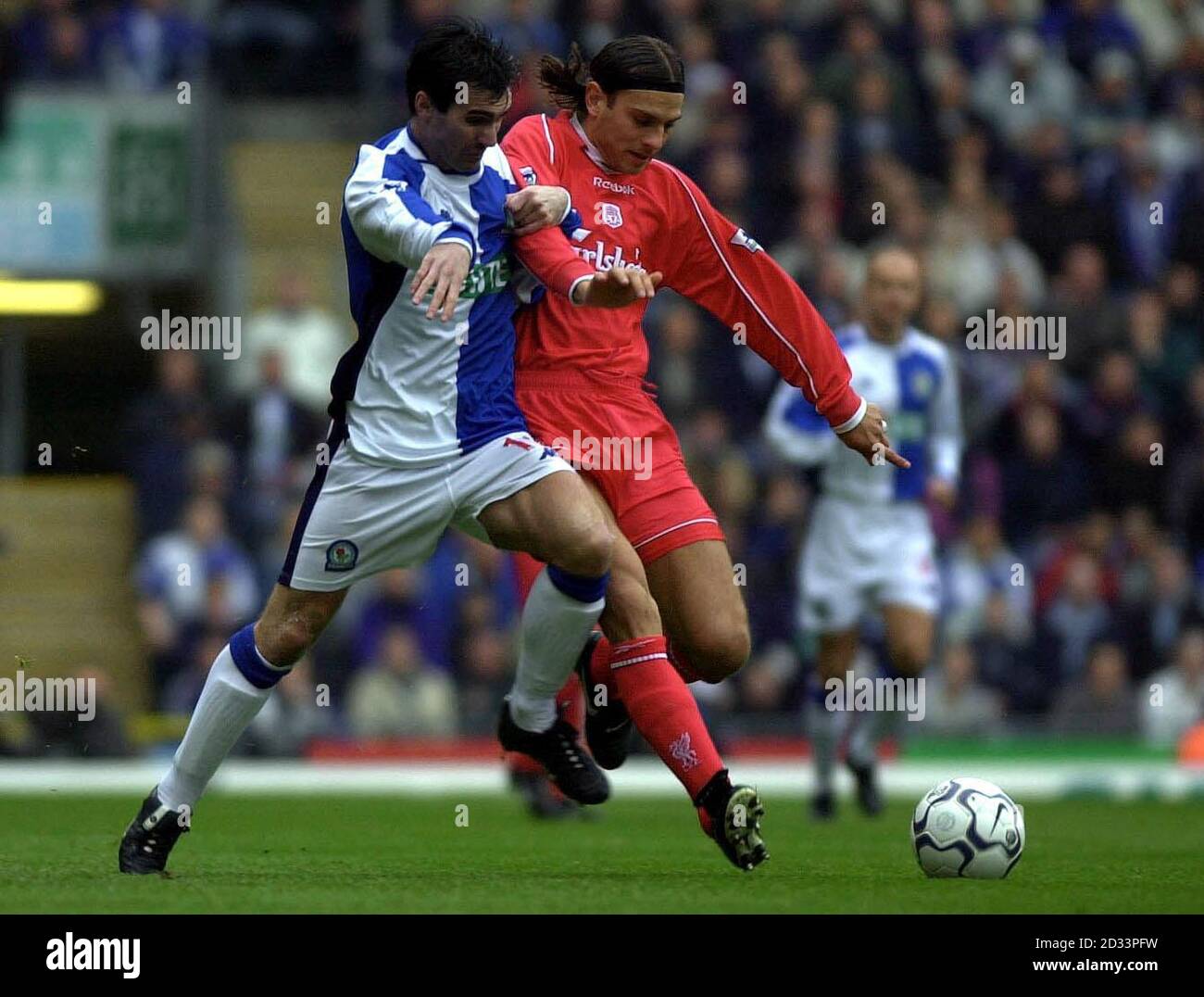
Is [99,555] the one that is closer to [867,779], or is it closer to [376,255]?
[867,779]

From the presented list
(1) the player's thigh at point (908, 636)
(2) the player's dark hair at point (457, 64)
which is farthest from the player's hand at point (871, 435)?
(1) the player's thigh at point (908, 636)

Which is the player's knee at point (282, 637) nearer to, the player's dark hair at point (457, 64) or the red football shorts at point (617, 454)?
the red football shorts at point (617, 454)

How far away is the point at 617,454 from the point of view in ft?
24.5

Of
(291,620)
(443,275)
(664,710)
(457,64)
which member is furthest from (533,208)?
(664,710)

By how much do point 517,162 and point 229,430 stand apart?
340 inches

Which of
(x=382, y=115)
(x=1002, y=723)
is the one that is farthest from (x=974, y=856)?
(x=382, y=115)

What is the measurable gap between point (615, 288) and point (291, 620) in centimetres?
134

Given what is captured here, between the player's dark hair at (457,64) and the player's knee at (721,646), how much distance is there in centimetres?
189

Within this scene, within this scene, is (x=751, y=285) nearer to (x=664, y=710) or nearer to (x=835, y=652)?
(x=664, y=710)

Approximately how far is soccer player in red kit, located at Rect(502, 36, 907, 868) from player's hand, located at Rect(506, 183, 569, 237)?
38 cm

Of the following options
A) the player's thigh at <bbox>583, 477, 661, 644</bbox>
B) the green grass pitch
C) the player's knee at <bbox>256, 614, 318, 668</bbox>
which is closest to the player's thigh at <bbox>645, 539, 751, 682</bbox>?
the player's thigh at <bbox>583, 477, 661, 644</bbox>

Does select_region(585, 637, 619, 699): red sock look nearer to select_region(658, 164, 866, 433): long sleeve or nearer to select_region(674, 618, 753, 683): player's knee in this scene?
select_region(674, 618, 753, 683): player's knee

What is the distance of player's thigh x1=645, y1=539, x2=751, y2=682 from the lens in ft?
24.3

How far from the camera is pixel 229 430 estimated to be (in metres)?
15.6
